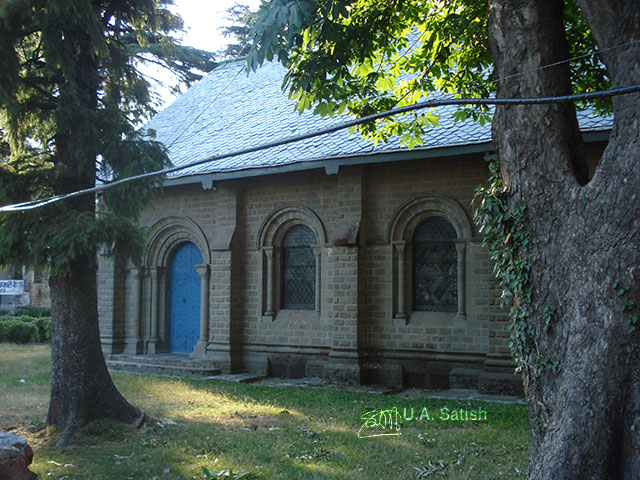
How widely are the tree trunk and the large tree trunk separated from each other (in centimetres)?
569

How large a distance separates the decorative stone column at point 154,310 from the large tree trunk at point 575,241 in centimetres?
1246

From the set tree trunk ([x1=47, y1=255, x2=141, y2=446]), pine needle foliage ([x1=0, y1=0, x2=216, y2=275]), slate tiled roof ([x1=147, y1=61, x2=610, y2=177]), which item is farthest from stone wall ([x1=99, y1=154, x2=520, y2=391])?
tree trunk ([x1=47, y1=255, x2=141, y2=446])

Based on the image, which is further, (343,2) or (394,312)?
(394,312)

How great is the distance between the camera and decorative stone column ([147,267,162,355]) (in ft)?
52.4

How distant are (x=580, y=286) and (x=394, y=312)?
8.26m

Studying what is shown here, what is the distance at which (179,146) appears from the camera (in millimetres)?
16531

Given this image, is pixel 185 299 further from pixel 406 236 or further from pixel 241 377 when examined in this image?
pixel 406 236

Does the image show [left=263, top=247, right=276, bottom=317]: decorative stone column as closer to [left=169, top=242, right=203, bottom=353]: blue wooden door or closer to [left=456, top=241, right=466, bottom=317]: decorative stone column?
[left=169, top=242, right=203, bottom=353]: blue wooden door

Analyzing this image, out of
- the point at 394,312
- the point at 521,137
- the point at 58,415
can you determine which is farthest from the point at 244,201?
the point at 521,137

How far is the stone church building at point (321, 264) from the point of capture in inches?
468

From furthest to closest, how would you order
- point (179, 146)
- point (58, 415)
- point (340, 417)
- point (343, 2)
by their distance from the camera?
point (179, 146) → point (340, 417) → point (58, 415) → point (343, 2)

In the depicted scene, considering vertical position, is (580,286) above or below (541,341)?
above

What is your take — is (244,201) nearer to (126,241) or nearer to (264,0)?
(126,241)

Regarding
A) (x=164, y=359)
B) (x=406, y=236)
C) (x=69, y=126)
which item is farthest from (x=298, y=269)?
(x=69, y=126)
